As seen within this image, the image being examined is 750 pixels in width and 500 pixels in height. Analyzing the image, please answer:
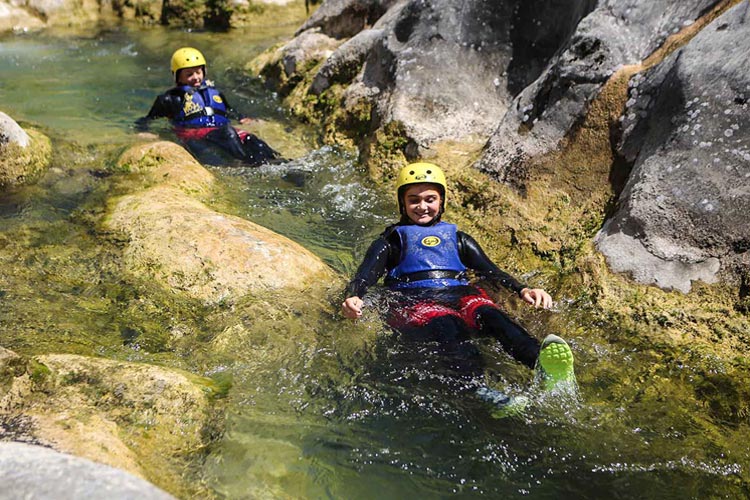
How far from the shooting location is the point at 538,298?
14.9ft

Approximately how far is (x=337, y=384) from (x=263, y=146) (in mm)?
5052

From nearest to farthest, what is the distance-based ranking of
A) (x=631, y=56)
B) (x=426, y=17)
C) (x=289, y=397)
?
(x=289, y=397) < (x=631, y=56) < (x=426, y=17)

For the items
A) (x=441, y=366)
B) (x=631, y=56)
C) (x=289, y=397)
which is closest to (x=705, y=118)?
(x=631, y=56)

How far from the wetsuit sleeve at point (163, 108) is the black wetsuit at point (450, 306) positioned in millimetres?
5100

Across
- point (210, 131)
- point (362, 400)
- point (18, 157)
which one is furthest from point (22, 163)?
point (362, 400)

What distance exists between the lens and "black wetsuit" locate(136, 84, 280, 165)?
328 inches

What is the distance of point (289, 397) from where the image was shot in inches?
156

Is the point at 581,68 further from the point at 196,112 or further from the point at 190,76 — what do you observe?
the point at 190,76

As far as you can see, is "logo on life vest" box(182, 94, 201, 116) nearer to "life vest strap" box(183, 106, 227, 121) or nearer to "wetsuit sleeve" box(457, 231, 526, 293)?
"life vest strap" box(183, 106, 227, 121)

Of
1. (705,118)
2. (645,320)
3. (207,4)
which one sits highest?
(207,4)

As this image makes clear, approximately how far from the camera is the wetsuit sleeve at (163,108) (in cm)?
909

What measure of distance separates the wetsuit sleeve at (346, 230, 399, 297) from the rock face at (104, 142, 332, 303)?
0.54 m

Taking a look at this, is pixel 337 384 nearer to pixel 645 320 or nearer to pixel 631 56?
pixel 645 320

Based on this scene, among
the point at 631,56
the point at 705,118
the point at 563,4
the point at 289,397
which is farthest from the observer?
the point at 563,4
